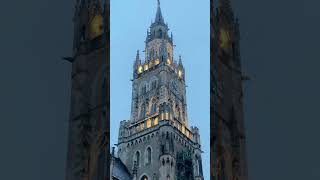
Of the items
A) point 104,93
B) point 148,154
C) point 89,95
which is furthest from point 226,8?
point 148,154

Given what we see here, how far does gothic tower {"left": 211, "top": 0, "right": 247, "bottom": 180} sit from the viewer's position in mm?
10156

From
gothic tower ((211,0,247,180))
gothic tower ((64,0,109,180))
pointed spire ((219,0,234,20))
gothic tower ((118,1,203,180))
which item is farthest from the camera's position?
gothic tower ((118,1,203,180))

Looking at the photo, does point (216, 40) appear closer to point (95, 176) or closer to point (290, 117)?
point (290, 117)

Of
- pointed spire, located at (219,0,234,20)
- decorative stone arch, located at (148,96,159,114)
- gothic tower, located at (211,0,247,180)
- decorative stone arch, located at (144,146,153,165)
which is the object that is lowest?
gothic tower, located at (211,0,247,180)

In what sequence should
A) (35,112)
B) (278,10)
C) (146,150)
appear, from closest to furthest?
(35,112) → (278,10) → (146,150)

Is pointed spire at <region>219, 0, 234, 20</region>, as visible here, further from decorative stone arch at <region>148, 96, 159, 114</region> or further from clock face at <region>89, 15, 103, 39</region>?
decorative stone arch at <region>148, 96, 159, 114</region>

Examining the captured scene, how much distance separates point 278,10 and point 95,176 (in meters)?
4.21

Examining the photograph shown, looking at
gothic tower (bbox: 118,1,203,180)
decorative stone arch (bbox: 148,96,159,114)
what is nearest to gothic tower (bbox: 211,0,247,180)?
gothic tower (bbox: 118,1,203,180)

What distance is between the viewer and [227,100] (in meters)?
10.7

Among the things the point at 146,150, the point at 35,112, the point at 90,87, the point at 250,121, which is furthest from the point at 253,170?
the point at 146,150

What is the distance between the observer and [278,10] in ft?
36.6

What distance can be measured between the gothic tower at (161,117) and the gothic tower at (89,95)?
129cm

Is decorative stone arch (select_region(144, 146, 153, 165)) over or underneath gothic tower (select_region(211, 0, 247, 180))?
over

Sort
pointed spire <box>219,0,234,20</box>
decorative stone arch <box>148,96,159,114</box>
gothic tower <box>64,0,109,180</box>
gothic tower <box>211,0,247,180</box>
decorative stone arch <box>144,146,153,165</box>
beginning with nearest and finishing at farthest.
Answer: gothic tower <box>64,0,109,180</box> → gothic tower <box>211,0,247,180</box> → pointed spire <box>219,0,234,20</box> → decorative stone arch <box>148,96,159,114</box> → decorative stone arch <box>144,146,153,165</box>
